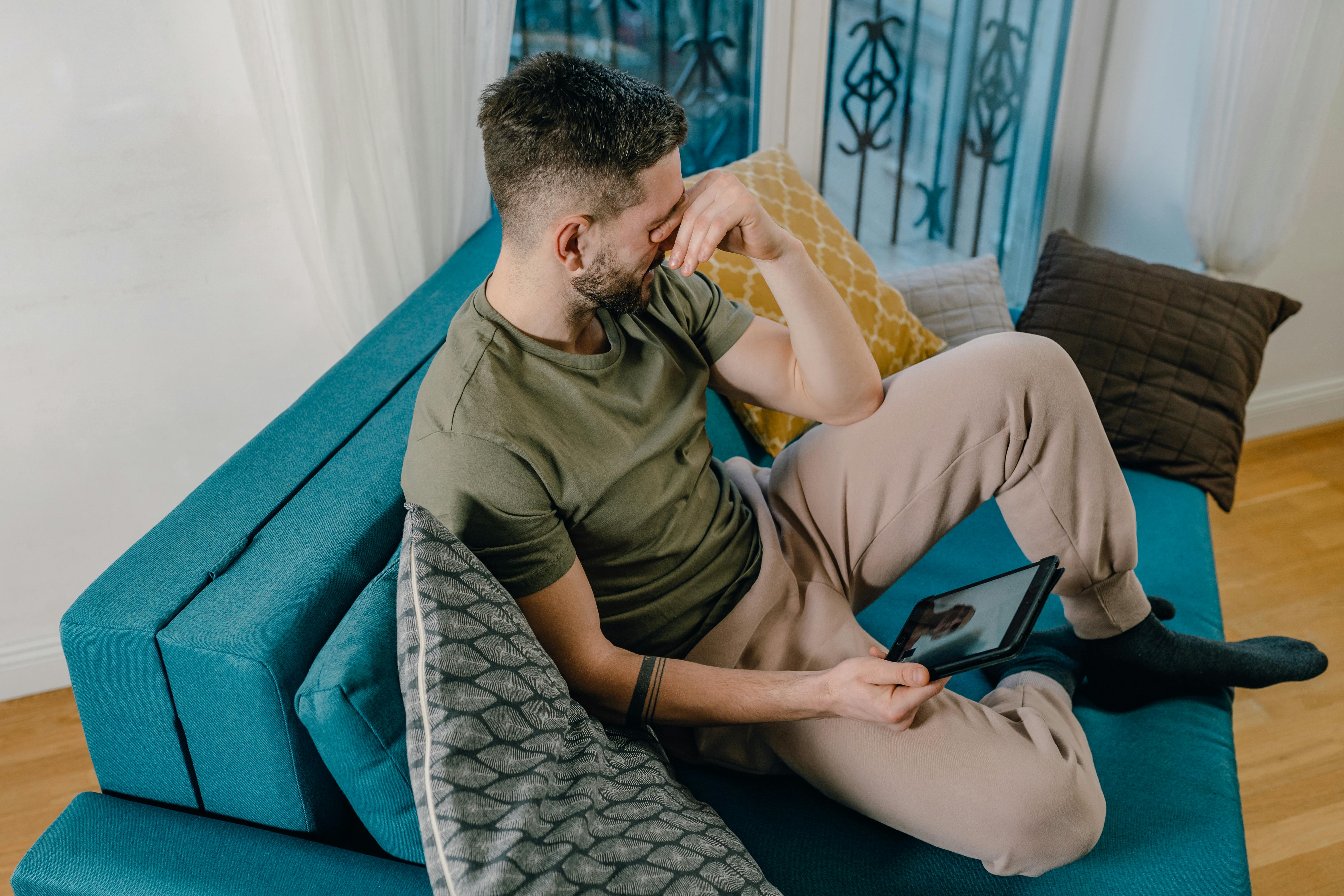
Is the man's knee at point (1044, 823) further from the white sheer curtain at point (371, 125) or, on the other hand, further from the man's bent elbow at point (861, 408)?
the white sheer curtain at point (371, 125)

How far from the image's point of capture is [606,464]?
1.08 meters

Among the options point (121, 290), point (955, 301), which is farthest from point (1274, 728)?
point (121, 290)

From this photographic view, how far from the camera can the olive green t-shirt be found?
971mm

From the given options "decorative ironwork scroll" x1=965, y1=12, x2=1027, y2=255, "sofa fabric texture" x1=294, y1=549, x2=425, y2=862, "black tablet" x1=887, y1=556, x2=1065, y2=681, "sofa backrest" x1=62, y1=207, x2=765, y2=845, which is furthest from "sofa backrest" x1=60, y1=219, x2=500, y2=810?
"decorative ironwork scroll" x1=965, y1=12, x2=1027, y2=255

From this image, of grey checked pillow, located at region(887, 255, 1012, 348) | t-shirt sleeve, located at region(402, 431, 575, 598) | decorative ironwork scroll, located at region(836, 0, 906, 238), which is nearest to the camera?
t-shirt sleeve, located at region(402, 431, 575, 598)

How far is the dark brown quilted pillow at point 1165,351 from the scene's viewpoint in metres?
1.79

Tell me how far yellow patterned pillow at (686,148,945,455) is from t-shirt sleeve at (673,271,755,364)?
0.31 m

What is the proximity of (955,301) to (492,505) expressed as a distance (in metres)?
1.29

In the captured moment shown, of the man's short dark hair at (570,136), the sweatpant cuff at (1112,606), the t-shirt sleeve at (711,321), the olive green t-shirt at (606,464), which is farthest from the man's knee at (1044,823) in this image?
the man's short dark hair at (570,136)

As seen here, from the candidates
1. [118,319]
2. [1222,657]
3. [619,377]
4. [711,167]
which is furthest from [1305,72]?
[118,319]

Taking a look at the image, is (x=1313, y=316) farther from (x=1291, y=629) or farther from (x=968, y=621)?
(x=968, y=621)

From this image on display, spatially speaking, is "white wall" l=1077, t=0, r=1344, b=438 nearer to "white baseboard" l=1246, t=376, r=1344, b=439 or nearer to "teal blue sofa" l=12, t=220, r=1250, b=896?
"white baseboard" l=1246, t=376, r=1344, b=439

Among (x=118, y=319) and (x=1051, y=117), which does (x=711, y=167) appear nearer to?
(x=1051, y=117)

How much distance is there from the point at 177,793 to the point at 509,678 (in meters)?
0.38
